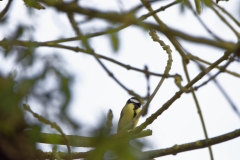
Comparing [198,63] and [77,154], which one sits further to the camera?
[77,154]

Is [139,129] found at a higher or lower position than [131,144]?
higher

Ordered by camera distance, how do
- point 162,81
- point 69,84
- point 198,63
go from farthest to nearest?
1. point 162,81
2. point 198,63
3. point 69,84

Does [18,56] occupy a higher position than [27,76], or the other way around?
[18,56]

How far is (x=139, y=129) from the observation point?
256cm

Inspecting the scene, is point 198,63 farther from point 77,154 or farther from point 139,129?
point 77,154

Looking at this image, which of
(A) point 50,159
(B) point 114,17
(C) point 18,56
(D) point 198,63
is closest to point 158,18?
(D) point 198,63

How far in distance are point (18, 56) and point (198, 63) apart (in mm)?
642

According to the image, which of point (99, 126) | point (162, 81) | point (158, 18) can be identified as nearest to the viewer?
point (99, 126)

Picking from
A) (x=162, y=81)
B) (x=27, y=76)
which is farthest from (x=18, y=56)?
(x=162, y=81)

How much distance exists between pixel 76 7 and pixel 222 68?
0.58 m

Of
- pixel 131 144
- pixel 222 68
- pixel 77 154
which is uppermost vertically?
pixel 77 154

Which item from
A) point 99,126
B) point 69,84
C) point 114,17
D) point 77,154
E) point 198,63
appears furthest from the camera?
point 77,154

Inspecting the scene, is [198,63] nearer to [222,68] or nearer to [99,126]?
[222,68]

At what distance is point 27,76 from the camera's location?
1663 mm
